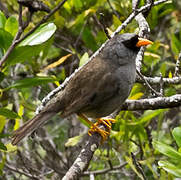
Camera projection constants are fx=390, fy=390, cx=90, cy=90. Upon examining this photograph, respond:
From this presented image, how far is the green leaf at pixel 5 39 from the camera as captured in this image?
3600 millimetres

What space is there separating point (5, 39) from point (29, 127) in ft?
3.17

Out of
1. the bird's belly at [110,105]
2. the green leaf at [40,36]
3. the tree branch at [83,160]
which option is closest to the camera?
the tree branch at [83,160]

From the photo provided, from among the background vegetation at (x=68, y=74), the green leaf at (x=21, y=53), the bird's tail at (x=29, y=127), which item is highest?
the green leaf at (x=21, y=53)

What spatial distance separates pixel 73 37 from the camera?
6.46 metres

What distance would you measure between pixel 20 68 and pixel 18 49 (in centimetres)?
355

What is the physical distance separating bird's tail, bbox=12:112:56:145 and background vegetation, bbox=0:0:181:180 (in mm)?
147

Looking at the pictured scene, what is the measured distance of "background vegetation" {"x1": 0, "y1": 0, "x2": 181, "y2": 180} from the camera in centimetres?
378

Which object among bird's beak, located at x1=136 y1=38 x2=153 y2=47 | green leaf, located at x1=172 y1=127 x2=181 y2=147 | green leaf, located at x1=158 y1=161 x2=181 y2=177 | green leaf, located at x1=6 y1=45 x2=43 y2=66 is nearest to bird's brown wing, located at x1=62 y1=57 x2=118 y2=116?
bird's beak, located at x1=136 y1=38 x2=153 y2=47

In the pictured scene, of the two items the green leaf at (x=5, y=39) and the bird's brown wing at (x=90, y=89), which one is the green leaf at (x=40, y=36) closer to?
the green leaf at (x=5, y=39)

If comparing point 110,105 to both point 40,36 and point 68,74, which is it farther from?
point 68,74

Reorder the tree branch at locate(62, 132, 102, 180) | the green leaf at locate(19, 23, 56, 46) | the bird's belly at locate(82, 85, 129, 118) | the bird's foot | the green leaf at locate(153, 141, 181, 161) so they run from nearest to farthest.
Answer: the tree branch at locate(62, 132, 102, 180) → the green leaf at locate(153, 141, 181, 161) → the green leaf at locate(19, 23, 56, 46) → the bird's belly at locate(82, 85, 129, 118) → the bird's foot

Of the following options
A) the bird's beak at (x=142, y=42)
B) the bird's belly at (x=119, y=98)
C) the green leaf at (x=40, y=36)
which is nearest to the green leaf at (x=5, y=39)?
the green leaf at (x=40, y=36)

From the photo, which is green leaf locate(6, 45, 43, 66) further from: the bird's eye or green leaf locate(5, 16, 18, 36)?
the bird's eye

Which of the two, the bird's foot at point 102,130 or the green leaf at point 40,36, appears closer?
the green leaf at point 40,36
